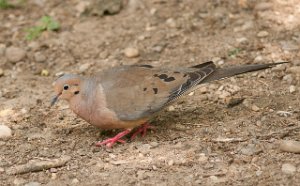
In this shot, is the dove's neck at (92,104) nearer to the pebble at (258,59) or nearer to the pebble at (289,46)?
the pebble at (258,59)

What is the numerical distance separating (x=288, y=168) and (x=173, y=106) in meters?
1.62

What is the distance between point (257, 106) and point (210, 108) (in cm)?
43

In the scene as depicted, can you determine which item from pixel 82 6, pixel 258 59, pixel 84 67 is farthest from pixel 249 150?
pixel 82 6

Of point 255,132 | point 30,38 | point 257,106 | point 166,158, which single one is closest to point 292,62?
point 257,106

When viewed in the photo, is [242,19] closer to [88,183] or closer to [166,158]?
[166,158]

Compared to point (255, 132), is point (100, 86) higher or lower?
higher

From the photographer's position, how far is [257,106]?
553cm

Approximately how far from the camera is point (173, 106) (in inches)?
230

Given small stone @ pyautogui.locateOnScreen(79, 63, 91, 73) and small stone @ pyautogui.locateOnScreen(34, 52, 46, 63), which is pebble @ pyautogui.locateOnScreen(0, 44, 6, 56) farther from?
small stone @ pyautogui.locateOnScreen(79, 63, 91, 73)

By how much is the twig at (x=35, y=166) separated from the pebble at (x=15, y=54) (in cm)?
218

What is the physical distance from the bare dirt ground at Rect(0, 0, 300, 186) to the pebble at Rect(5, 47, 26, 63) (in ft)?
0.04

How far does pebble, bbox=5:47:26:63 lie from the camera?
22.2 feet

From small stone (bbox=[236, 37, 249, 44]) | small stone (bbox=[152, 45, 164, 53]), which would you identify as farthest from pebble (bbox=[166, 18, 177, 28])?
small stone (bbox=[236, 37, 249, 44])

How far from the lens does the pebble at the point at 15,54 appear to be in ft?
22.2
